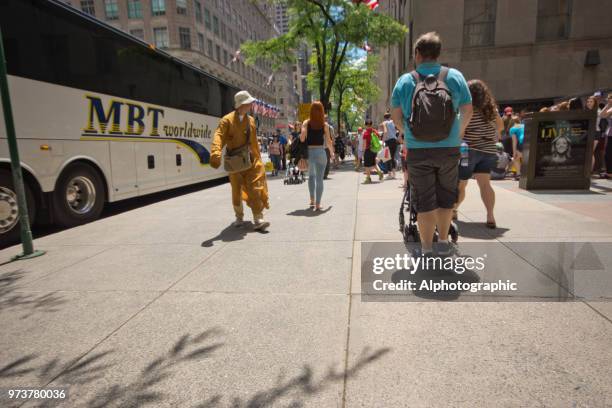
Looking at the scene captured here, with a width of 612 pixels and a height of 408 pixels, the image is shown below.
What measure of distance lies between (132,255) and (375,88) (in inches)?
1486

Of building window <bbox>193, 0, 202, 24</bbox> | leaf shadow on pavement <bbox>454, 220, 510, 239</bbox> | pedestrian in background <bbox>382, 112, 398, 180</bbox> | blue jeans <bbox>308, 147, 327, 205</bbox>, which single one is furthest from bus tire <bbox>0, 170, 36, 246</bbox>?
building window <bbox>193, 0, 202, 24</bbox>

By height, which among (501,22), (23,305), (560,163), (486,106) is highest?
(501,22)

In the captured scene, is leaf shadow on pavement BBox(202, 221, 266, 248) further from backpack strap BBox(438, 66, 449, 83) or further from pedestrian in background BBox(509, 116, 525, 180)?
pedestrian in background BBox(509, 116, 525, 180)

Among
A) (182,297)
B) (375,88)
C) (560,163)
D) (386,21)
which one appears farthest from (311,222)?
(375,88)

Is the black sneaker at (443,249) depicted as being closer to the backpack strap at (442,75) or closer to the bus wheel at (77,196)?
the backpack strap at (442,75)

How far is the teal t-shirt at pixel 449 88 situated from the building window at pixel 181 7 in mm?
56998

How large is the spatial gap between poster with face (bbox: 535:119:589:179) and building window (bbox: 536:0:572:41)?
562 inches

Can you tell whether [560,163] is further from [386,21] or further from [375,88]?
[375,88]

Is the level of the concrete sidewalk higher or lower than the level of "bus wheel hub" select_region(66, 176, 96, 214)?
lower

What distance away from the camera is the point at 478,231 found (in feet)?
15.5

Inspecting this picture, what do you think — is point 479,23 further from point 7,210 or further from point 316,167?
point 7,210

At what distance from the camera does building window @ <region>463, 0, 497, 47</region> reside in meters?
18.5

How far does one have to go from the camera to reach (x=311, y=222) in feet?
19.2

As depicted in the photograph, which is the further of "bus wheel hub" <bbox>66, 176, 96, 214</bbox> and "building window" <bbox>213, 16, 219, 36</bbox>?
"building window" <bbox>213, 16, 219, 36</bbox>
